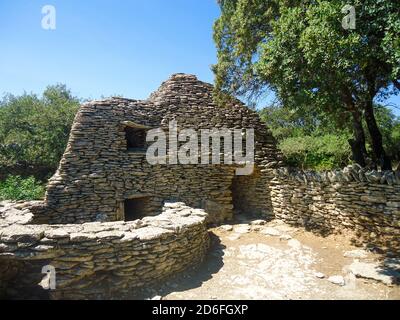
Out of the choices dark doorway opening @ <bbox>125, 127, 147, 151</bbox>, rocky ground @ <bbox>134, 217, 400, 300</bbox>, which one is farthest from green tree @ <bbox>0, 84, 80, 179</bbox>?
rocky ground @ <bbox>134, 217, 400, 300</bbox>

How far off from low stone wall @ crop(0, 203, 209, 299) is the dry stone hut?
9.58ft

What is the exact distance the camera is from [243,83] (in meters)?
8.12

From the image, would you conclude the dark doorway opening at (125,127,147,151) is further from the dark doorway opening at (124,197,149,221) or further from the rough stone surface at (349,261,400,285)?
the rough stone surface at (349,261,400,285)

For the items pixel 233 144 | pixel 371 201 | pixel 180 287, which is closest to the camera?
pixel 180 287

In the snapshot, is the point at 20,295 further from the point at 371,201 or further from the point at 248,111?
the point at 248,111

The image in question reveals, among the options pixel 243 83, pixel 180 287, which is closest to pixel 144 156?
pixel 243 83

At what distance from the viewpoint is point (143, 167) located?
28.3 ft

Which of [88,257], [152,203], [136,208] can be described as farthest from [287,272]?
[136,208]

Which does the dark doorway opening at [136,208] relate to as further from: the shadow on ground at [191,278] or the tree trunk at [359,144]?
the tree trunk at [359,144]

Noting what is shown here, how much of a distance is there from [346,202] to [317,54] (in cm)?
388

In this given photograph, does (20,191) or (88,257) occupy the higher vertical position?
(20,191)

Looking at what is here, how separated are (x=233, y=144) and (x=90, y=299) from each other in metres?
6.66

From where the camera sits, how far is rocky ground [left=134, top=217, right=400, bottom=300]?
4449mm

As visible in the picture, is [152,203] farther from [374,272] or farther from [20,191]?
[374,272]
